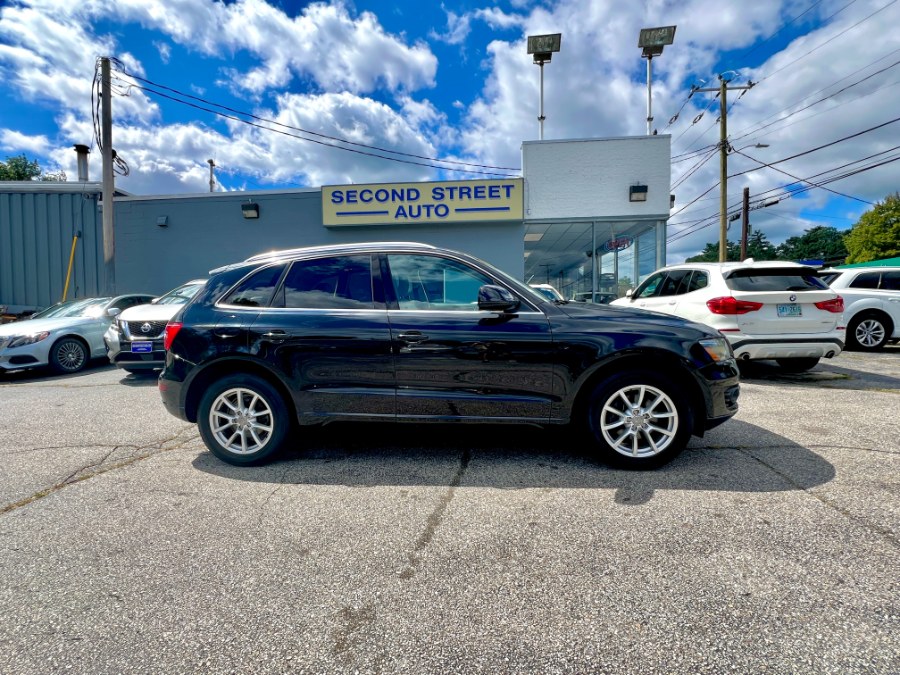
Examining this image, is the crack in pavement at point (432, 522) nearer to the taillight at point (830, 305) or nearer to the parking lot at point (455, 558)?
the parking lot at point (455, 558)

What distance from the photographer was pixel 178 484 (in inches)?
126

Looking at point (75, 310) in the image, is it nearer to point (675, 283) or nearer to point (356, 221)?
point (356, 221)

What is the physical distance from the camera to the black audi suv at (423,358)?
326 centimetres

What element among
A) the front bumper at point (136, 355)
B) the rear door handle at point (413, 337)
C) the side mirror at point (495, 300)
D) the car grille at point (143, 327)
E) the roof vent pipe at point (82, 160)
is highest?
the roof vent pipe at point (82, 160)

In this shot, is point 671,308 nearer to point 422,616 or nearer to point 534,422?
point 534,422

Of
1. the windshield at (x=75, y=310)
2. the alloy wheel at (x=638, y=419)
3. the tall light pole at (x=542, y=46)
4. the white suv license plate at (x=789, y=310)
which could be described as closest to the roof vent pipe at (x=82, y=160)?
the windshield at (x=75, y=310)

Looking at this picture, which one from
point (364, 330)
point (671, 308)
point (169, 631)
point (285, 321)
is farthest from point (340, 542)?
point (671, 308)

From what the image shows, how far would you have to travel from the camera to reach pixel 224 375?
354 cm

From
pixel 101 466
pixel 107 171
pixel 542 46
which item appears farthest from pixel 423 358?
pixel 542 46

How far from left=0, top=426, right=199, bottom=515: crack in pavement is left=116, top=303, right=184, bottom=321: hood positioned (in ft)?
9.95

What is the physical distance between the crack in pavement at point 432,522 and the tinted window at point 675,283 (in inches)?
196

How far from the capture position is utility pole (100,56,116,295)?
12.3 meters

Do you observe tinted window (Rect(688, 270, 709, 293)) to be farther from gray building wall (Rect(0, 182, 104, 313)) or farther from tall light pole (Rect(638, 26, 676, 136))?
gray building wall (Rect(0, 182, 104, 313))

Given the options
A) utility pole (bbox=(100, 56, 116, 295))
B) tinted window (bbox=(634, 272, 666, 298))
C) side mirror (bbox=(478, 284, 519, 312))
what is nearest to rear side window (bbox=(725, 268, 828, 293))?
tinted window (bbox=(634, 272, 666, 298))
